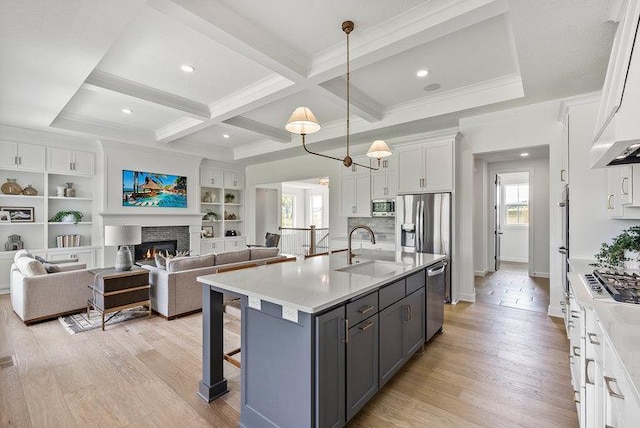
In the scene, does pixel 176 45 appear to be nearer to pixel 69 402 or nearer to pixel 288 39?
pixel 288 39

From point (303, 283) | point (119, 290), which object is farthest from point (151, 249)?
point (303, 283)

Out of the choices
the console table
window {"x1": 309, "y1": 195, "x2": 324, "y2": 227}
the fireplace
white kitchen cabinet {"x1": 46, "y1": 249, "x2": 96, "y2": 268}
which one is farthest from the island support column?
window {"x1": 309, "y1": 195, "x2": 324, "y2": 227}

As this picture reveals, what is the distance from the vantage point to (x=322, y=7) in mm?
2461

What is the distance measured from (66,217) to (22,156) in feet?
3.95

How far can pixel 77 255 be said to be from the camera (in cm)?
569

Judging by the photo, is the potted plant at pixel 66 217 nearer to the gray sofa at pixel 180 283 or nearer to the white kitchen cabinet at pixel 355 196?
the gray sofa at pixel 180 283

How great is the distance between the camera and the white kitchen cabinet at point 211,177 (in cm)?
766

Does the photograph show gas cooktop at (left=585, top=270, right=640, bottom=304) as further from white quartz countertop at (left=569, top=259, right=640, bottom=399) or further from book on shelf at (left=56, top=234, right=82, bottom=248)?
book on shelf at (left=56, top=234, right=82, bottom=248)

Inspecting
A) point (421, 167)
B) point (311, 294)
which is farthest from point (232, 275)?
point (421, 167)

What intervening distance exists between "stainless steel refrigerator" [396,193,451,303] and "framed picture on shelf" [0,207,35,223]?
643 cm

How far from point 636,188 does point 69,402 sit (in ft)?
14.4

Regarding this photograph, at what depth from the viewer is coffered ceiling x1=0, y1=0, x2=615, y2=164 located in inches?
91.2

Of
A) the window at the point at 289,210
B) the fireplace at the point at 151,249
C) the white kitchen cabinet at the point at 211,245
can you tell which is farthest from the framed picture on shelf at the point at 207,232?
the window at the point at 289,210

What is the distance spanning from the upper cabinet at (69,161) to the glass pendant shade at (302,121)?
→ 5347 millimetres
